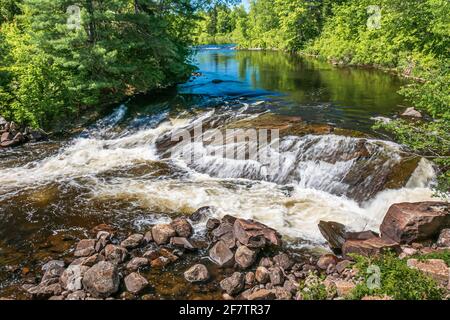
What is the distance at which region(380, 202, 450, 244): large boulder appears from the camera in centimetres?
722

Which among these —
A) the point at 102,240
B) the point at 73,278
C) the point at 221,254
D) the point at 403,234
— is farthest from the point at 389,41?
the point at 73,278

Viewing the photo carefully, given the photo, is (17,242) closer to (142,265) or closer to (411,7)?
(142,265)

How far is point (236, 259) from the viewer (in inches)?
275

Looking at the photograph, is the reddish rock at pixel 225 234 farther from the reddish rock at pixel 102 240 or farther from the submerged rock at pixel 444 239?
the submerged rock at pixel 444 239

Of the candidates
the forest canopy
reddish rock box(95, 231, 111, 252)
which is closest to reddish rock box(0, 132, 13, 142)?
reddish rock box(95, 231, 111, 252)

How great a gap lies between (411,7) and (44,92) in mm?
18022

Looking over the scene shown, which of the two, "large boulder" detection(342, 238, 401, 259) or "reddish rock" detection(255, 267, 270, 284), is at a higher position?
"large boulder" detection(342, 238, 401, 259)

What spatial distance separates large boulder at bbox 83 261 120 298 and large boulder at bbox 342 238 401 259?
450 centimetres

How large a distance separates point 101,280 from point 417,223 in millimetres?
6499

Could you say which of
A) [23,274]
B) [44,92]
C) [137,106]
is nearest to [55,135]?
[44,92]

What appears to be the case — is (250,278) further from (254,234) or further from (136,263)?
(136,263)

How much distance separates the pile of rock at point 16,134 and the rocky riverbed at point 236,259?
8745 mm

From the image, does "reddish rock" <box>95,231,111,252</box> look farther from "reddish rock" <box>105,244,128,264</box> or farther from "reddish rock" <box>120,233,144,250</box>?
"reddish rock" <box>120,233,144,250</box>
